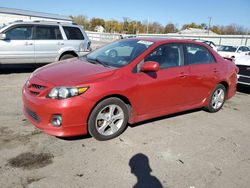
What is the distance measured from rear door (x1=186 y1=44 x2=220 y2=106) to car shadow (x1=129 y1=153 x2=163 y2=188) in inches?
82.8

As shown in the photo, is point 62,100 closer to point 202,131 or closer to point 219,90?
point 202,131

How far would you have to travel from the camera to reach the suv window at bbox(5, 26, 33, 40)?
8.40 meters

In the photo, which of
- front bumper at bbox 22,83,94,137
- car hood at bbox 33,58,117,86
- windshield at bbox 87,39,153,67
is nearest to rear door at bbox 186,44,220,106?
windshield at bbox 87,39,153,67

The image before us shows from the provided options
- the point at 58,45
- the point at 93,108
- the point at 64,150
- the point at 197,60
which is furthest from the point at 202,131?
the point at 58,45

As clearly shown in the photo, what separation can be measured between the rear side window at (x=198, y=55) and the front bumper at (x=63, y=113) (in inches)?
98.5

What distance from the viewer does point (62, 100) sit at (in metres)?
3.58

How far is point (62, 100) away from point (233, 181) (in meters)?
2.54

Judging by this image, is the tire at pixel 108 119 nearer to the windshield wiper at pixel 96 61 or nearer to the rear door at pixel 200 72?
the windshield wiper at pixel 96 61

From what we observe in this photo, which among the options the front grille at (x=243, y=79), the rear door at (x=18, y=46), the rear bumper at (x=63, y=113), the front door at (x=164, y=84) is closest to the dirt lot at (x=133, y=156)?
the rear bumper at (x=63, y=113)

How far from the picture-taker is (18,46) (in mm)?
8539

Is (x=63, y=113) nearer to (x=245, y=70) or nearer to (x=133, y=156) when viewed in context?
(x=133, y=156)

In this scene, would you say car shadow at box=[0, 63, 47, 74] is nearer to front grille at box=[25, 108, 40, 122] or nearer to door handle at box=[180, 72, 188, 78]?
front grille at box=[25, 108, 40, 122]

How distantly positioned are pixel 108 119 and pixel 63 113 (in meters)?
0.78

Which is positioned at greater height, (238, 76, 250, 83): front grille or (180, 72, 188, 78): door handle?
(180, 72, 188, 78): door handle
